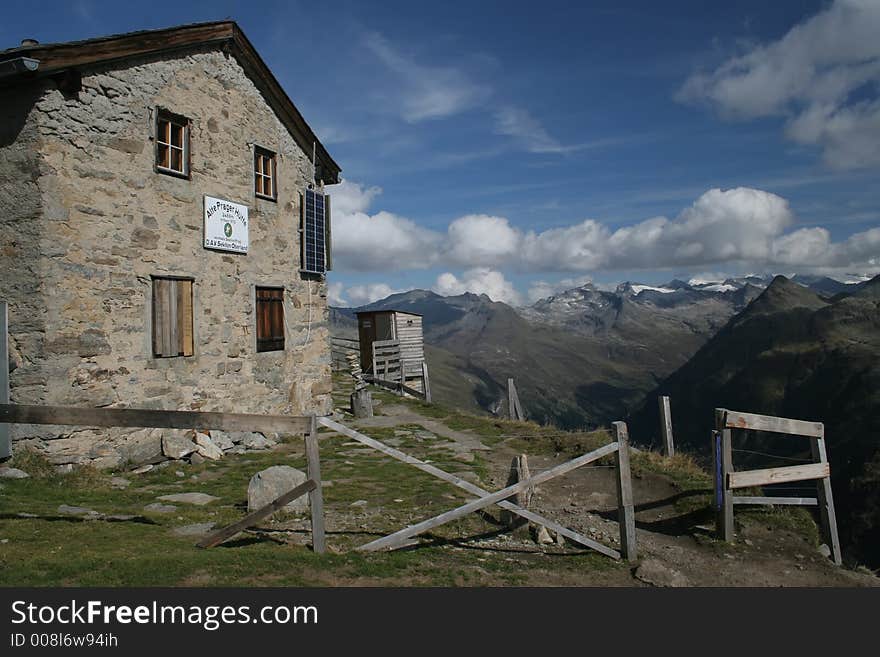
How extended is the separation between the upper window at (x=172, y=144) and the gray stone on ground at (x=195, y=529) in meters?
7.97

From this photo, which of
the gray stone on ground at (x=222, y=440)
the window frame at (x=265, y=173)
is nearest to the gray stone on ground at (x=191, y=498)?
the gray stone on ground at (x=222, y=440)

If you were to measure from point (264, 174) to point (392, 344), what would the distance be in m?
16.0

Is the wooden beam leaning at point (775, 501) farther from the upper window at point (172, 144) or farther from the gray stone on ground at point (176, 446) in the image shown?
the upper window at point (172, 144)

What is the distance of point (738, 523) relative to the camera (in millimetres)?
8852

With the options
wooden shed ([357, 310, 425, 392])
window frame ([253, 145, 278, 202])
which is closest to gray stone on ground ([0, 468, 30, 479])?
window frame ([253, 145, 278, 202])

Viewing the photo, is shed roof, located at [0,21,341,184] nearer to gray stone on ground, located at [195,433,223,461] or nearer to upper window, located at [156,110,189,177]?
upper window, located at [156,110,189,177]

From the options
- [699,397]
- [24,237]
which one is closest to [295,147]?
[24,237]

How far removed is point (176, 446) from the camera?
12086 mm

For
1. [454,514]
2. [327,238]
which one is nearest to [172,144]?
[327,238]

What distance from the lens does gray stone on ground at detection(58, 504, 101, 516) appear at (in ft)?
25.5

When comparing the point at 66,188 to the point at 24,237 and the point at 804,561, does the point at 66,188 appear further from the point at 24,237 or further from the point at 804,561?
the point at 804,561

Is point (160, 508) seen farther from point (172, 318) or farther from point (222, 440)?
point (172, 318)

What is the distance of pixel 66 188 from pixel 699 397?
18413 cm

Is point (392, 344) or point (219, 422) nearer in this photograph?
point (219, 422)
